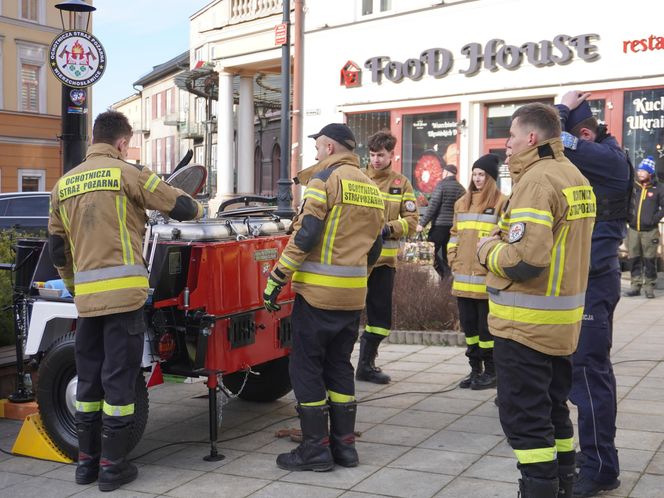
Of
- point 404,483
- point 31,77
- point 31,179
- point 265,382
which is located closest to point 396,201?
point 265,382

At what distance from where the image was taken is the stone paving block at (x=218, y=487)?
464 cm

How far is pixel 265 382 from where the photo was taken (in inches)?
256

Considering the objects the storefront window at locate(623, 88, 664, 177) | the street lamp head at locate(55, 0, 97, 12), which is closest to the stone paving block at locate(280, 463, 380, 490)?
the street lamp head at locate(55, 0, 97, 12)

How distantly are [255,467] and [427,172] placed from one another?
1313 centimetres

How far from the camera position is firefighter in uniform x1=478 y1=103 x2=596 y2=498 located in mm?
3863

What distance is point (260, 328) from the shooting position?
5.62m

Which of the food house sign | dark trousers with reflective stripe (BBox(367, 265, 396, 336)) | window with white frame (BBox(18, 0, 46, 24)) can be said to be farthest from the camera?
window with white frame (BBox(18, 0, 46, 24))

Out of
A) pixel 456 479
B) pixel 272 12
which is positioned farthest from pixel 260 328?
pixel 272 12

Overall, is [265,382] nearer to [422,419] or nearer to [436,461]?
[422,419]

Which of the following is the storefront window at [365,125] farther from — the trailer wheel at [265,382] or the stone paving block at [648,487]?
the stone paving block at [648,487]

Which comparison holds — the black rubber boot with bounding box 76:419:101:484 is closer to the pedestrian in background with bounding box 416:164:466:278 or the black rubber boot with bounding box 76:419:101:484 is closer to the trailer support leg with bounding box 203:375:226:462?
the trailer support leg with bounding box 203:375:226:462

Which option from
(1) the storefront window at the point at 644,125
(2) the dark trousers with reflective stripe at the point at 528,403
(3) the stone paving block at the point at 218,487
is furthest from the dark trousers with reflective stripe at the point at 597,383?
(1) the storefront window at the point at 644,125

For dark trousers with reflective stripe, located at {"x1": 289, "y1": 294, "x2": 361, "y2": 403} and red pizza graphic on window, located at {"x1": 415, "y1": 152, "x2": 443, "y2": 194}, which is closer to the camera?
dark trousers with reflective stripe, located at {"x1": 289, "y1": 294, "x2": 361, "y2": 403}

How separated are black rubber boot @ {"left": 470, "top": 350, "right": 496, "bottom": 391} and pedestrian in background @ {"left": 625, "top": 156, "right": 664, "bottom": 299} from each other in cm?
623
